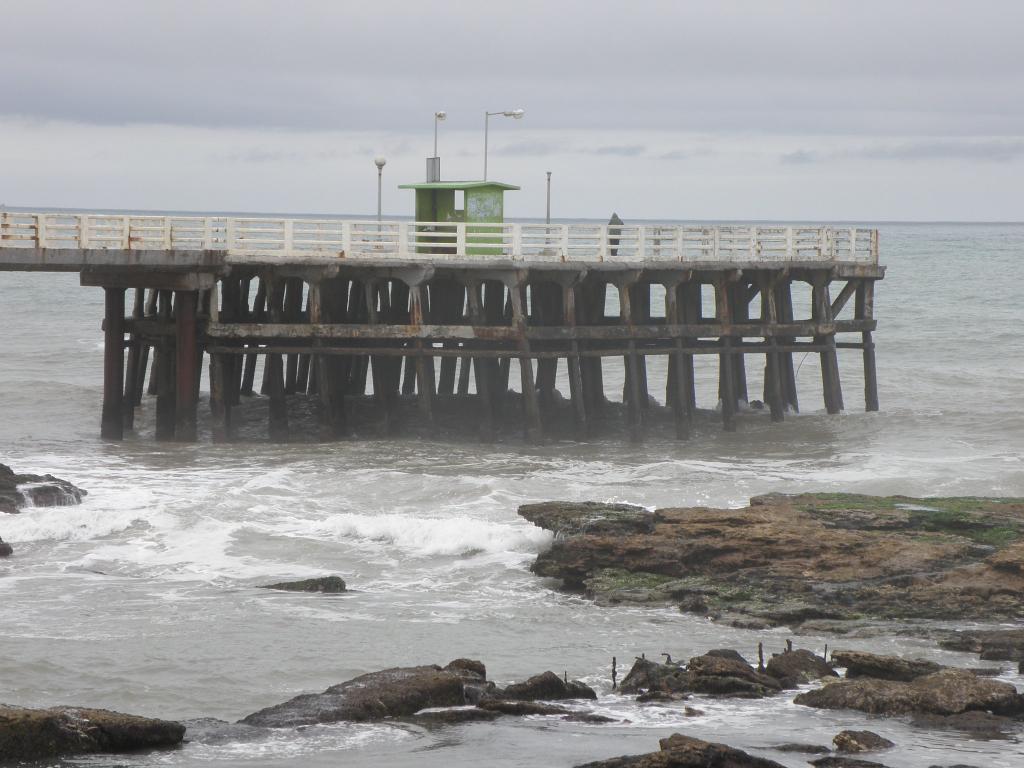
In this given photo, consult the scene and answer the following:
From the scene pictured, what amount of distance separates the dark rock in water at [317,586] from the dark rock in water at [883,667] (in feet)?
18.4

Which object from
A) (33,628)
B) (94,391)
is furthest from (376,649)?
(94,391)

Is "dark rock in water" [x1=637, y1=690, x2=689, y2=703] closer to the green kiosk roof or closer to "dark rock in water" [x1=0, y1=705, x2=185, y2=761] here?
"dark rock in water" [x1=0, y1=705, x2=185, y2=761]

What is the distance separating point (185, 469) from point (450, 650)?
1113 cm

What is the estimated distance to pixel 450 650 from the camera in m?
13.7

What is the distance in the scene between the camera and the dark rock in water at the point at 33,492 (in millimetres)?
19859

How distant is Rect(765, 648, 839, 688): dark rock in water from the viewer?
12438mm

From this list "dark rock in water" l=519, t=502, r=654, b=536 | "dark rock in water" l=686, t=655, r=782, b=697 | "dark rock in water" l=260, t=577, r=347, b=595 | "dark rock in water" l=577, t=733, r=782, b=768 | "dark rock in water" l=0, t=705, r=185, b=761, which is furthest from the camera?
"dark rock in water" l=519, t=502, r=654, b=536

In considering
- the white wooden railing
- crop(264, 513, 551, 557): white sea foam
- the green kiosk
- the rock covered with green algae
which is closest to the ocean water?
crop(264, 513, 551, 557): white sea foam

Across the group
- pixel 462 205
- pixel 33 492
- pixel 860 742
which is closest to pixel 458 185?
pixel 462 205

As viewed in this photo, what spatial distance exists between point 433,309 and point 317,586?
13967 mm

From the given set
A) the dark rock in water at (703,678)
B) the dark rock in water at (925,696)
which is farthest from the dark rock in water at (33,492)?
the dark rock in water at (925,696)

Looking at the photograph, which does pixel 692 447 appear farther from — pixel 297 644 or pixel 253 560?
pixel 297 644

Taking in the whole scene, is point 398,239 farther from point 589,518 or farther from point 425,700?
point 425,700

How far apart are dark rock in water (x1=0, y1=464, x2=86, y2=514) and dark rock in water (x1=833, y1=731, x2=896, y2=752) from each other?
12305 mm
